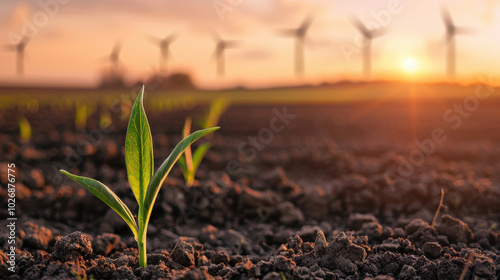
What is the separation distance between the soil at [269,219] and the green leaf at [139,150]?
393mm

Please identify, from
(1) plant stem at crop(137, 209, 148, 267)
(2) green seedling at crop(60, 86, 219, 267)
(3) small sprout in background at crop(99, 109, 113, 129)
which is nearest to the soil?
(1) plant stem at crop(137, 209, 148, 267)

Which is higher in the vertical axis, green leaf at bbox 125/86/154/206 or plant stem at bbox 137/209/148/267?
green leaf at bbox 125/86/154/206

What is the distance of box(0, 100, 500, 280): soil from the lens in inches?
77.5

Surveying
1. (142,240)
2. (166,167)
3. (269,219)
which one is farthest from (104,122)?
(166,167)

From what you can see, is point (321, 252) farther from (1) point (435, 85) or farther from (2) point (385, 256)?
(1) point (435, 85)

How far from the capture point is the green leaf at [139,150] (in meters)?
1.71

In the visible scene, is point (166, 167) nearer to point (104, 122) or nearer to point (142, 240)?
point (142, 240)

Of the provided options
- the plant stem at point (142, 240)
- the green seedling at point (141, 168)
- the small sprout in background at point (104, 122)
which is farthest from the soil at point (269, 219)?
the small sprout in background at point (104, 122)

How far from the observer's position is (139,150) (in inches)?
69.5

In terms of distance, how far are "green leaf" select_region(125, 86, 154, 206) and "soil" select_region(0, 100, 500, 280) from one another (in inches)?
15.5

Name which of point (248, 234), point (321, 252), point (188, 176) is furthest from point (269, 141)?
point (321, 252)

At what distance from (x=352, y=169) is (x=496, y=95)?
76.8 feet

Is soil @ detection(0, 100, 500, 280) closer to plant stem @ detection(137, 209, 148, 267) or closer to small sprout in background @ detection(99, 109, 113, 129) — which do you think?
plant stem @ detection(137, 209, 148, 267)

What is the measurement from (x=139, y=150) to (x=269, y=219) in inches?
65.0
